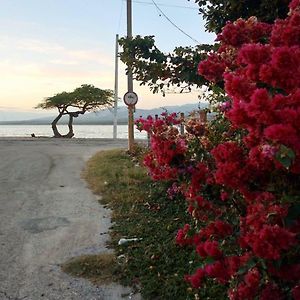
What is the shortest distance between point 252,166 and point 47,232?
3.80 meters

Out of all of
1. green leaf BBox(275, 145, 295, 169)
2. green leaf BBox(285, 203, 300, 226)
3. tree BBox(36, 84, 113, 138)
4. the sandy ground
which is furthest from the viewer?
tree BBox(36, 84, 113, 138)

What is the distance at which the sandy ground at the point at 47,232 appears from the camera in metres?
3.77

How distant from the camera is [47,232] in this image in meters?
5.33

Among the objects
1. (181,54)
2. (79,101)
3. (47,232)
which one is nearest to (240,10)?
(181,54)

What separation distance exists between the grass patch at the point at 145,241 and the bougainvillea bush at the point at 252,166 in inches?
41.4

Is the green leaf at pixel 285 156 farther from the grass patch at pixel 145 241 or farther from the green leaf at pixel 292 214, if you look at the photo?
the grass patch at pixel 145 241

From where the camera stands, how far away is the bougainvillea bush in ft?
6.16

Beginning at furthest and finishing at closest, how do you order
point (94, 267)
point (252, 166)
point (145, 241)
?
point (145, 241) < point (94, 267) < point (252, 166)

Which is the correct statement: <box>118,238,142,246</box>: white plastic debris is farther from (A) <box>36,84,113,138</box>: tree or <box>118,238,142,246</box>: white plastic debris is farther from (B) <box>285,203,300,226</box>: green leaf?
(A) <box>36,84,113,138</box>: tree

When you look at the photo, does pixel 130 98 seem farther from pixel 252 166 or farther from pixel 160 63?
pixel 252 166

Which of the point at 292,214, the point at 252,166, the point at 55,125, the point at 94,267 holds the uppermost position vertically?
the point at 252,166

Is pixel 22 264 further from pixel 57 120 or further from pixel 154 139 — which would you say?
pixel 57 120

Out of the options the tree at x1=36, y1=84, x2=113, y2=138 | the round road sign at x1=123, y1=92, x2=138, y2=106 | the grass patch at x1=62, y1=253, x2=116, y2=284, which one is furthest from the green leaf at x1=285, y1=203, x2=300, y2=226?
the tree at x1=36, y1=84, x2=113, y2=138

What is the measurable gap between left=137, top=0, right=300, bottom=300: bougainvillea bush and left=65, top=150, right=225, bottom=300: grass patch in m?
1.05
